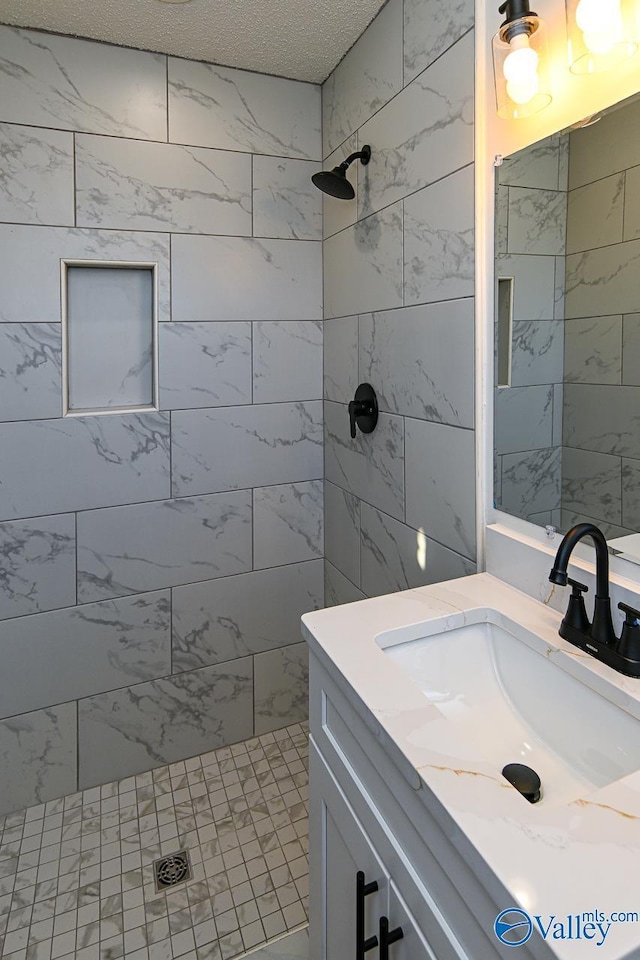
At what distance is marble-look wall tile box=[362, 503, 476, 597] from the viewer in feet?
5.03

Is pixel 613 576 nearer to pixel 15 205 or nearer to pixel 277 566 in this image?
pixel 277 566

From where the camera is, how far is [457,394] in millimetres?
1424

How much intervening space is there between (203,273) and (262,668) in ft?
4.94

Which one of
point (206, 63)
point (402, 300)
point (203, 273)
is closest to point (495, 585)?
point (402, 300)

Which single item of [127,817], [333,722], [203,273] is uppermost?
[203,273]

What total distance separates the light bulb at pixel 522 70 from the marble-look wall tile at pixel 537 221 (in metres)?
0.17

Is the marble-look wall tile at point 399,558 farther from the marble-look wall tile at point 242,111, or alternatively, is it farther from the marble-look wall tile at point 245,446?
the marble-look wall tile at point 242,111

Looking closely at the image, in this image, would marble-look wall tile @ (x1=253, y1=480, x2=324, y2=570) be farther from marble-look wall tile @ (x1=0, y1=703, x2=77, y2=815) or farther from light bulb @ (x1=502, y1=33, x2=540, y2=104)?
light bulb @ (x1=502, y1=33, x2=540, y2=104)

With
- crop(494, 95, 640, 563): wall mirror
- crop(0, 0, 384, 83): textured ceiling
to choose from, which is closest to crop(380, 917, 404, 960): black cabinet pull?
crop(494, 95, 640, 563): wall mirror

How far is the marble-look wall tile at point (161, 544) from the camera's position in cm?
195

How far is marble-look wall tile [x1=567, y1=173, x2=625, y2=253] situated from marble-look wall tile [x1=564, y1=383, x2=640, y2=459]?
26 centimetres

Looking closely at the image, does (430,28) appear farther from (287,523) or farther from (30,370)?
(287,523)

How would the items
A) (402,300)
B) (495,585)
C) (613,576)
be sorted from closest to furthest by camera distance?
(613,576) < (495,585) < (402,300)

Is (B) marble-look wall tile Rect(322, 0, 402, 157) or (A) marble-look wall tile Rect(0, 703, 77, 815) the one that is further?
(A) marble-look wall tile Rect(0, 703, 77, 815)
